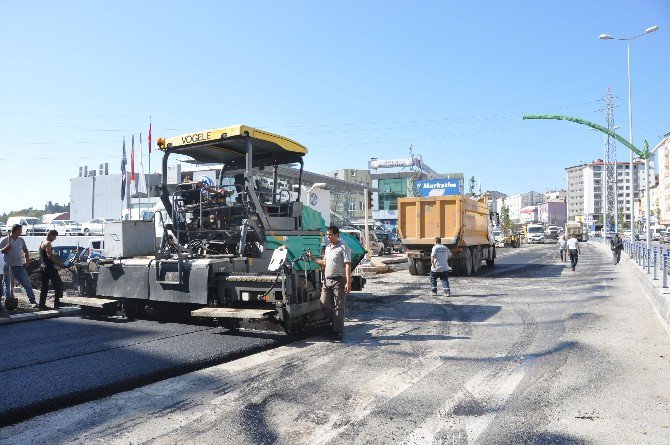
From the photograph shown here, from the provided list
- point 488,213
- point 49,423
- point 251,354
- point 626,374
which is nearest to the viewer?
point 49,423

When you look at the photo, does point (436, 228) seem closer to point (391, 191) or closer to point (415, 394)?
point (415, 394)

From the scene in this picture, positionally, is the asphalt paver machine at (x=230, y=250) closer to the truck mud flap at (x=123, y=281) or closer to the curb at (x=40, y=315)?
the truck mud flap at (x=123, y=281)

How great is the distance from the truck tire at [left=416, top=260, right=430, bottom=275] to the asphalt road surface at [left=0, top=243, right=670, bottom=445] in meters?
9.98

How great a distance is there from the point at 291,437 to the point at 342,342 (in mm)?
3476

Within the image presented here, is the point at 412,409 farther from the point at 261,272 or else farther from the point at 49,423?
the point at 261,272

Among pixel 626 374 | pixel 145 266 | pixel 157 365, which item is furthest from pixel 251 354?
pixel 626 374

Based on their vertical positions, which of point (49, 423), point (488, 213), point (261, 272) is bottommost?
point (49, 423)

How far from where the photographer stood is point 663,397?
195 inches

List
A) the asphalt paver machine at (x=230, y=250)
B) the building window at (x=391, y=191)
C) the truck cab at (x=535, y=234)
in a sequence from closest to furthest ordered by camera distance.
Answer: the asphalt paver machine at (x=230, y=250), the truck cab at (x=535, y=234), the building window at (x=391, y=191)

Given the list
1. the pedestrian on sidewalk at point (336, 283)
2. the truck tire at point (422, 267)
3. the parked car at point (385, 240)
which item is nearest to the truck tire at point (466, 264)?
the truck tire at point (422, 267)

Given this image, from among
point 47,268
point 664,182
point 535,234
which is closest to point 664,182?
point 664,182

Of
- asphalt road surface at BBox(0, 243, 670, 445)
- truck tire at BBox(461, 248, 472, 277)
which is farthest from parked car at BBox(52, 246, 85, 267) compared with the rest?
truck tire at BBox(461, 248, 472, 277)

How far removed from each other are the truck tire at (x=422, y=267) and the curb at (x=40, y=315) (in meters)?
11.9

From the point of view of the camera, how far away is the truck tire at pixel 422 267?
19.1 meters
